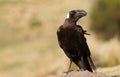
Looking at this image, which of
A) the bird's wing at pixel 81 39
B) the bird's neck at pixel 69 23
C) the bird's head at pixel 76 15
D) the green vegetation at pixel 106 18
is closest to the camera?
the bird's neck at pixel 69 23

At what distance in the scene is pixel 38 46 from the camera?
36.7 metres

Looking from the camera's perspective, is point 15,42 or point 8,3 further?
point 8,3

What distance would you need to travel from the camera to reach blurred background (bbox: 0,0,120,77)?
30.2 meters

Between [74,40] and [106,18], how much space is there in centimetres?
2619

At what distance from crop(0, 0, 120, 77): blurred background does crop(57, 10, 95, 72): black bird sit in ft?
37.4

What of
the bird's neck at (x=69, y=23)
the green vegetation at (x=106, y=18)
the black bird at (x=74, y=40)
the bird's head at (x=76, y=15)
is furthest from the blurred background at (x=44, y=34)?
the bird's neck at (x=69, y=23)

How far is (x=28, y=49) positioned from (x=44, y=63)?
3.48m

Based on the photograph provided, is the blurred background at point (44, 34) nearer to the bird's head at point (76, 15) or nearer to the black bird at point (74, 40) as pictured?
the black bird at point (74, 40)

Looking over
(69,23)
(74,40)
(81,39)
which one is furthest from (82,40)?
(69,23)

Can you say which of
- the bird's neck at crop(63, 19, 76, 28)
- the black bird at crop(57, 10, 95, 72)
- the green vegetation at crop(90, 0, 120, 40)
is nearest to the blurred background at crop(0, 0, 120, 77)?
the green vegetation at crop(90, 0, 120, 40)

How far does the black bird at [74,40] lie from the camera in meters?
13.1

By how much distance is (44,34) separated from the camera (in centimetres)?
3978

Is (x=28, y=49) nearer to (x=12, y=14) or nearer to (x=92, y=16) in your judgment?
(x=92, y=16)

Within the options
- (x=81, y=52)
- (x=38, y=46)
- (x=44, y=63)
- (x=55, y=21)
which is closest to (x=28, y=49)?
(x=38, y=46)
